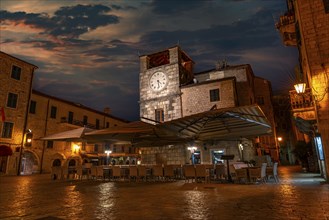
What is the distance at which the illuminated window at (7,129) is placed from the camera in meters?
19.1

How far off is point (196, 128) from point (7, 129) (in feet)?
57.3

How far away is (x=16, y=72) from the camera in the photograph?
68.9ft

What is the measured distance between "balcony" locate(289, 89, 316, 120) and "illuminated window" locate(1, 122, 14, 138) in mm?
21753

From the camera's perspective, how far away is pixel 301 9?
9922 mm

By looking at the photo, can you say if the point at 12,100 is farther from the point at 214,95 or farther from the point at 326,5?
the point at 326,5

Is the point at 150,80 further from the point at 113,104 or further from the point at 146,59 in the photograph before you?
the point at 113,104

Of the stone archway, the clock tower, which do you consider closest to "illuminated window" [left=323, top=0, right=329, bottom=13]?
the clock tower

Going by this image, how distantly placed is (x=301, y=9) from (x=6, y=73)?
22912 mm

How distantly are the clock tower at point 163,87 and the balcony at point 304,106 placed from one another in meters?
10.7

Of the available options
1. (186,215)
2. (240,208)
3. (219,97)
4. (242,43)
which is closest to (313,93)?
(240,208)

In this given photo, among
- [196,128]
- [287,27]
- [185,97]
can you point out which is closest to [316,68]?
[287,27]

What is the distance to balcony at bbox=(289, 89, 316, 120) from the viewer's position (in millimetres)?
9922

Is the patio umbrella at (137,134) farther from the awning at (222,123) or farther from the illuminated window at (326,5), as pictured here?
the illuminated window at (326,5)

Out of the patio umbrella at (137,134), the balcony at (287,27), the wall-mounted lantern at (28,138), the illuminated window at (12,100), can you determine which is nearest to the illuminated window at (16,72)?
the illuminated window at (12,100)
